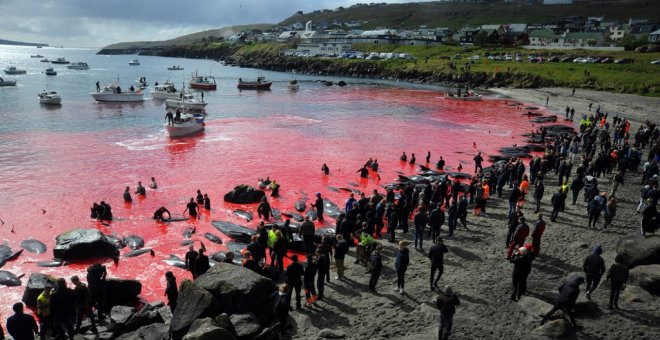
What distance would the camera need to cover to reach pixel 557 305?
12.3 m

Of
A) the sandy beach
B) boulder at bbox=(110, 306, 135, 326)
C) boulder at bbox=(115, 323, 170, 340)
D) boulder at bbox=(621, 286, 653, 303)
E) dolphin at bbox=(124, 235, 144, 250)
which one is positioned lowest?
dolphin at bbox=(124, 235, 144, 250)

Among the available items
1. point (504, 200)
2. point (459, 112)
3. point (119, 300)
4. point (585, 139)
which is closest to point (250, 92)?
point (459, 112)

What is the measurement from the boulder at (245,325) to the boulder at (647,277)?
40.4ft

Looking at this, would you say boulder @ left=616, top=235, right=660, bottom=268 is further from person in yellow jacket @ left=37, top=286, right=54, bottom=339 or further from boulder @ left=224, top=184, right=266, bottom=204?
person in yellow jacket @ left=37, top=286, right=54, bottom=339

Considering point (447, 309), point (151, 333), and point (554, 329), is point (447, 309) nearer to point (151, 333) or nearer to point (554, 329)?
point (554, 329)

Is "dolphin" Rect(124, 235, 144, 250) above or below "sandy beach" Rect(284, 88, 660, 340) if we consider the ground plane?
below

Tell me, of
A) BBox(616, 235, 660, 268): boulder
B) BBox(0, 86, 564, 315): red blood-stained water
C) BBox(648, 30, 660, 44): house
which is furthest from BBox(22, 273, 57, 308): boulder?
BBox(648, 30, 660, 44): house

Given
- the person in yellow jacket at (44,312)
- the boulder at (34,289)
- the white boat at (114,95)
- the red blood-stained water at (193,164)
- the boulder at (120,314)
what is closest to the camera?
the person in yellow jacket at (44,312)

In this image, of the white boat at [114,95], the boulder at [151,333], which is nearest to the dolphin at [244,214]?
the boulder at [151,333]

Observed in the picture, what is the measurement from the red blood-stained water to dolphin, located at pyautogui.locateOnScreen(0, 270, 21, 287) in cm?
29

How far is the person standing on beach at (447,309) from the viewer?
444 inches

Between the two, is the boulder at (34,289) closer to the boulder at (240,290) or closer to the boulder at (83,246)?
the boulder at (83,246)

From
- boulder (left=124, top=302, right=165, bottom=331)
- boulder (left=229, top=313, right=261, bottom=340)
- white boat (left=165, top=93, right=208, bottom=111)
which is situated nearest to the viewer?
boulder (left=229, top=313, right=261, bottom=340)

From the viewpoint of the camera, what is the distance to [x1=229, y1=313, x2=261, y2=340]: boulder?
37.7 feet
